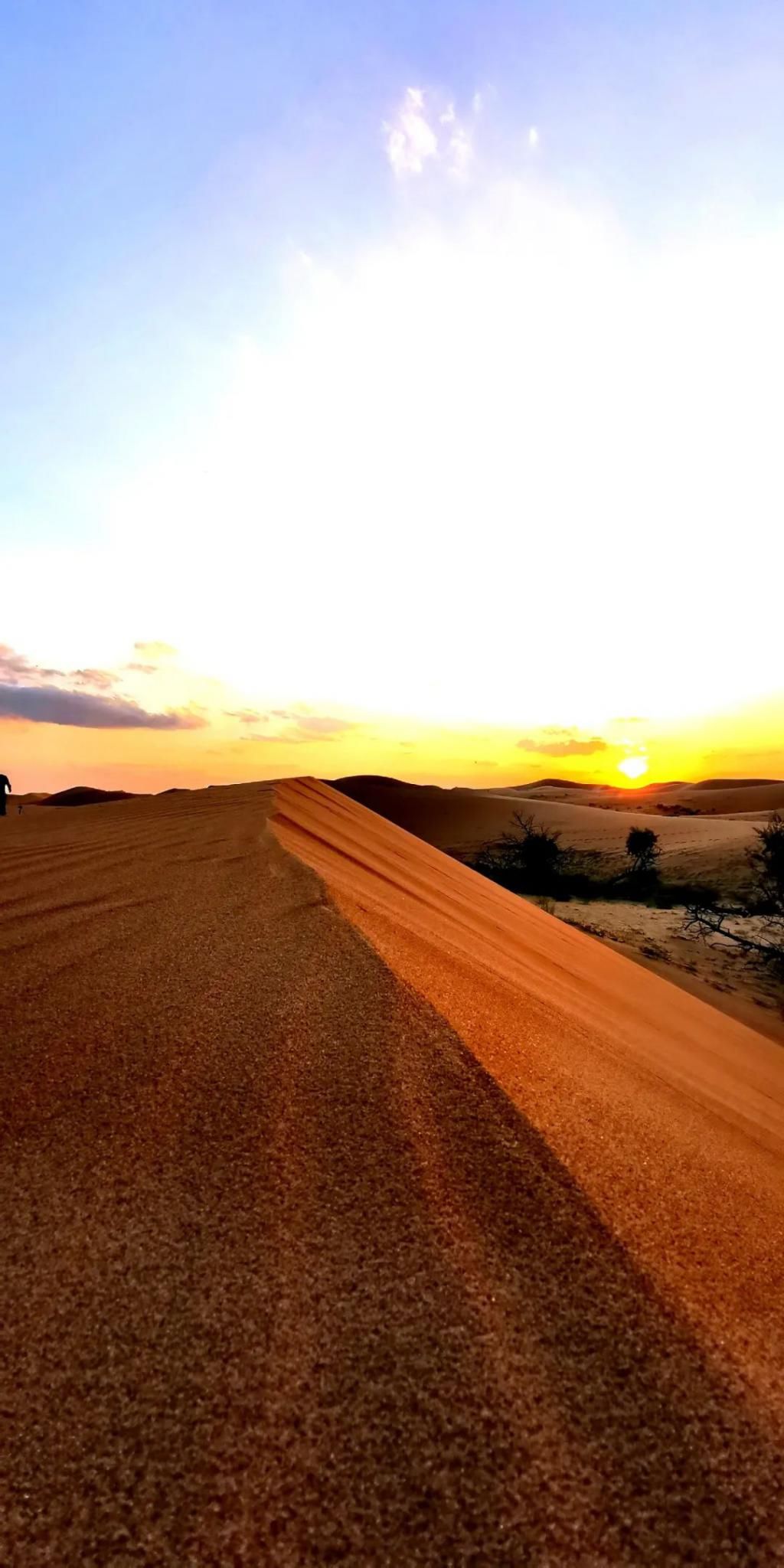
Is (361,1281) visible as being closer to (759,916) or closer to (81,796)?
(759,916)

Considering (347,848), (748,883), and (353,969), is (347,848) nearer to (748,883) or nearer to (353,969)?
(353,969)

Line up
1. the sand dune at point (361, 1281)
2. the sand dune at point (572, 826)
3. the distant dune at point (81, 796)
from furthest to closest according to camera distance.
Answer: the distant dune at point (81, 796) < the sand dune at point (572, 826) < the sand dune at point (361, 1281)

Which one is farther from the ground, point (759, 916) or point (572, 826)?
point (572, 826)

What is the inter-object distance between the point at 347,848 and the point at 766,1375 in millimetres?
3753

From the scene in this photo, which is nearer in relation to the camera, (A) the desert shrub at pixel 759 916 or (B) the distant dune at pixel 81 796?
(A) the desert shrub at pixel 759 916

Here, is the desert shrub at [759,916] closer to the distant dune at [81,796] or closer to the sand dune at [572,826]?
the sand dune at [572,826]

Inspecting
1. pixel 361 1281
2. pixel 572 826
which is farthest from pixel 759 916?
pixel 572 826

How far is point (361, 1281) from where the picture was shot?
3.11ft

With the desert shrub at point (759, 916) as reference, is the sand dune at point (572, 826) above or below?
above

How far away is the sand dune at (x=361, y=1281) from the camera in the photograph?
0.70 meters

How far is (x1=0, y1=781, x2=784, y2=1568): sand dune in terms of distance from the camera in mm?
702

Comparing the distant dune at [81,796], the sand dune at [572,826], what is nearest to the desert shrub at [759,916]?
the sand dune at [572,826]

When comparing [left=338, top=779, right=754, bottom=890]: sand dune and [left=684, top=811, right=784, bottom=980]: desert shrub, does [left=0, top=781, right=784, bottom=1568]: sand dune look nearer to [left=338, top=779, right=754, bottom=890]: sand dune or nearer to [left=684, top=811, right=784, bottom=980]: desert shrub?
[left=684, top=811, right=784, bottom=980]: desert shrub

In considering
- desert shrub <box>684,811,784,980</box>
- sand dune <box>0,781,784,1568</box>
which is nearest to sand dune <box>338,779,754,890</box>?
desert shrub <box>684,811,784,980</box>
